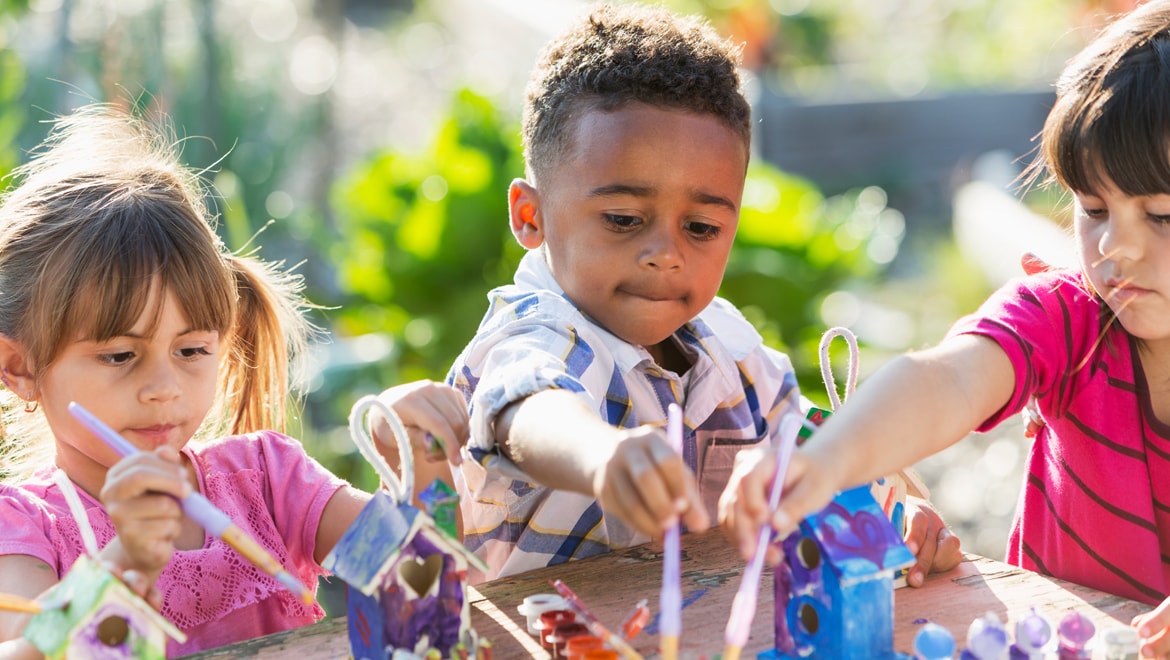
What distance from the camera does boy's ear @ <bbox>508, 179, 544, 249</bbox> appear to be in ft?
6.58

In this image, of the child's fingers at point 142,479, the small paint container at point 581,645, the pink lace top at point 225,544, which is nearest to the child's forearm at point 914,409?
the small paint container at point 581,645

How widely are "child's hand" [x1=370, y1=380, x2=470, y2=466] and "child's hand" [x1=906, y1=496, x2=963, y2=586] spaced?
614 millimetres

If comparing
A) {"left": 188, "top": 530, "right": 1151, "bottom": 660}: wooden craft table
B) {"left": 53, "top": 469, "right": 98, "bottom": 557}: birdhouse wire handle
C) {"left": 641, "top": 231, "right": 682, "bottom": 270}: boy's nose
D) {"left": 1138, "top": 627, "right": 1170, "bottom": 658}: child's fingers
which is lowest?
{"left": 188, "top": 530, "right": 1151, "bottom": 660}: wooden craft table

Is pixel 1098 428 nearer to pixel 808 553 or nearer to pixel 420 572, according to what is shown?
Answer: pixel 808 553

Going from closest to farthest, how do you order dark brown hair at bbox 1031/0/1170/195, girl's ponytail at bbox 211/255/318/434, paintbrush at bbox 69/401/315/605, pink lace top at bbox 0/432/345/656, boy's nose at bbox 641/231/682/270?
1. paintbrush at bbox 69/401/315/605
2. dark brown hair at bbox 1031/0/1170/195
3. pink lace top at bbox 0/432/345/656
4. boy's nose at bbox 641/231/682/270
5. girl's ponytail at bbox 211/255/318/434

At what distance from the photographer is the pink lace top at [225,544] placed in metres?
1.68

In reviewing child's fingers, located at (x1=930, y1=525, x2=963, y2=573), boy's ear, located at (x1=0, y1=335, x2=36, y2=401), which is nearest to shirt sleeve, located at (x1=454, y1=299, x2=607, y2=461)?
child's fingers, located at (x1=930, y1=525, x2=963, y2=573)

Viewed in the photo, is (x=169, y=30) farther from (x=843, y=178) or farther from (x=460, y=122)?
(x=843, y=178)

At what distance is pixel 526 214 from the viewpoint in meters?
2.03

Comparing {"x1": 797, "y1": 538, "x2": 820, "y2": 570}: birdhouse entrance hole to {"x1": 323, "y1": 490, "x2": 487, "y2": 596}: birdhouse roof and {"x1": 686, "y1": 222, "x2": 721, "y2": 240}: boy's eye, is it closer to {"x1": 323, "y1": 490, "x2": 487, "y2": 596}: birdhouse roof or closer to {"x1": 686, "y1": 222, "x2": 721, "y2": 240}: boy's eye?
{"x1": 323, "y1": 490, "x2": 487, "y2": 596}: birdhouse roof

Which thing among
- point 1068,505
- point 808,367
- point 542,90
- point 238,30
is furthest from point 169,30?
point 1068,505

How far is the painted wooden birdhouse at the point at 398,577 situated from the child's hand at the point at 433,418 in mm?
139

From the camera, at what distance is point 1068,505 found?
6.10 feet

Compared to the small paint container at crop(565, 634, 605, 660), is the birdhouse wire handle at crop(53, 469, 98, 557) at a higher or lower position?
higher
